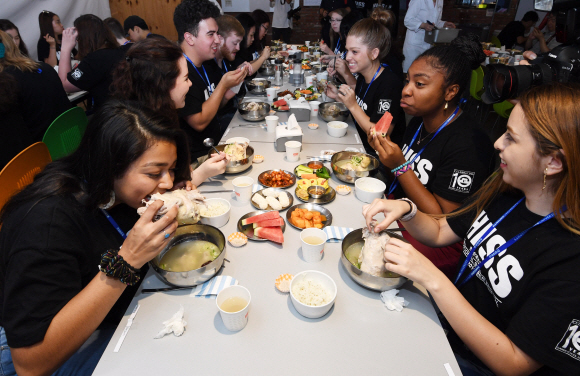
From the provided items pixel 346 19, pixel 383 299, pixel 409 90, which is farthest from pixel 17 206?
pixel 346 19

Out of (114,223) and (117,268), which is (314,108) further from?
(117,268)

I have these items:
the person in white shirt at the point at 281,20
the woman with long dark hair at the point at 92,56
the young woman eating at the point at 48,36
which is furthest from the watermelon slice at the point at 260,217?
the person in white shirt at the point at 281,20

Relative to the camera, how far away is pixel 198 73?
3070mm

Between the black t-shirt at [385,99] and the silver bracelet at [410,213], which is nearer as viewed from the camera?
the silver bracelet at [410,213]

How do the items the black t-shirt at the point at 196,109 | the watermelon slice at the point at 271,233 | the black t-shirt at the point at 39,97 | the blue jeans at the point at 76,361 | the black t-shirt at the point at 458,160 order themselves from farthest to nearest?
1. the black t-shirt at the point at 39,97
2. the black t-shirt at the point at 196,109
3. the black t-shirt at the point at 458,160
4. the watermelon slice at the point at 271,233
5. the blue jeans at the point at 76,361

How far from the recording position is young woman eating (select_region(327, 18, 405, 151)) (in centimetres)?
301

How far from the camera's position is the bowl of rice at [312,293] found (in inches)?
48.0

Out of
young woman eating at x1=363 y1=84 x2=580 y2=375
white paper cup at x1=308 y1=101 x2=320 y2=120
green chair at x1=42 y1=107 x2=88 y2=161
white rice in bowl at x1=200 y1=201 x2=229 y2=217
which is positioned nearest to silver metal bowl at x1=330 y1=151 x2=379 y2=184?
young woman eating at x1=363 y1=84 x2=580 y2=375

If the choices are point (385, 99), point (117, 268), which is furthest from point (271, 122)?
point (117, 268)

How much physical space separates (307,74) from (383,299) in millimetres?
4754

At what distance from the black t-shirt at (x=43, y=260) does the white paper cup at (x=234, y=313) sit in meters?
0.56

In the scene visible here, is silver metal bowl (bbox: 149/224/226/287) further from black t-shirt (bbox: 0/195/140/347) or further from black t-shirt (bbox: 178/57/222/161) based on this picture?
black t-shirt (bbox: 178/57/222/161)

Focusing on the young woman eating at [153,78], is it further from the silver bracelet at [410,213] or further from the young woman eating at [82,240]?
the silver bracelet at [410,213]

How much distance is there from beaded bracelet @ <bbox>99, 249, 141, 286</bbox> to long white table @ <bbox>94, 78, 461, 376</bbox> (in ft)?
0.63
